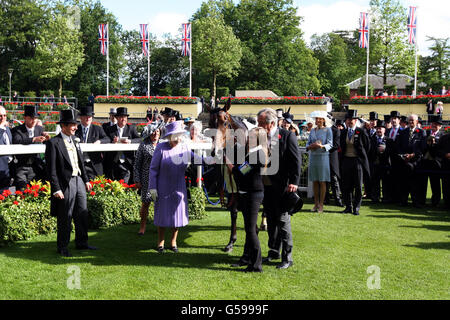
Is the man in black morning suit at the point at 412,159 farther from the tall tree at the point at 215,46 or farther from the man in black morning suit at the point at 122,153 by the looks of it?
the tall tree at the point at 215,46

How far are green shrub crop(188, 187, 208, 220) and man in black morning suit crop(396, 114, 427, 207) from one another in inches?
218

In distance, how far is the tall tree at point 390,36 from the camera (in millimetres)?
48000

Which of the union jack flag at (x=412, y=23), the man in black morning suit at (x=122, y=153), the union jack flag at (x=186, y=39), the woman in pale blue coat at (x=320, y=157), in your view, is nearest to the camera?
the man in black morning suit at (x=122, y=153)

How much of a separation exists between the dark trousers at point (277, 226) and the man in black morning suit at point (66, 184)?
2.79 meters

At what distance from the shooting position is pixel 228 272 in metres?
5.79

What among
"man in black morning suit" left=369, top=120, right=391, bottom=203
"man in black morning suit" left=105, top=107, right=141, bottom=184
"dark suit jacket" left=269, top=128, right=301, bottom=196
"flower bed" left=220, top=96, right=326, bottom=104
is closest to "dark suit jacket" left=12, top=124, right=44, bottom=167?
"man in black morning suit" left=105, top=107, right=141, bottom=184

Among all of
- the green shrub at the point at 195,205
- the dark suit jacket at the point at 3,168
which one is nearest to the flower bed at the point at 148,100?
the green shrub at the point at 195,205

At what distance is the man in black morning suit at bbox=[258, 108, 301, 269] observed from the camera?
19.7 ft

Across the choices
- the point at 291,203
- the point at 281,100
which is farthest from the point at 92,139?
the point at 281,100

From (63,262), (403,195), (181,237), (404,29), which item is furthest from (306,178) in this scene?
(404,29)

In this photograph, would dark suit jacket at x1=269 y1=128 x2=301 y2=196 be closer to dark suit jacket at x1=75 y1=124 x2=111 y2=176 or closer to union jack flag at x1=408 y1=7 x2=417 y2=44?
dark suit jacket at x1=75 y1=124 x2=111 y2=176

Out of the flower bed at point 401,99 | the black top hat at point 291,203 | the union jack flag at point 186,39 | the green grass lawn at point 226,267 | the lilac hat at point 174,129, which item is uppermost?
the union jack flag at point 186,39

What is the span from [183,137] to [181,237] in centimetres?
184
